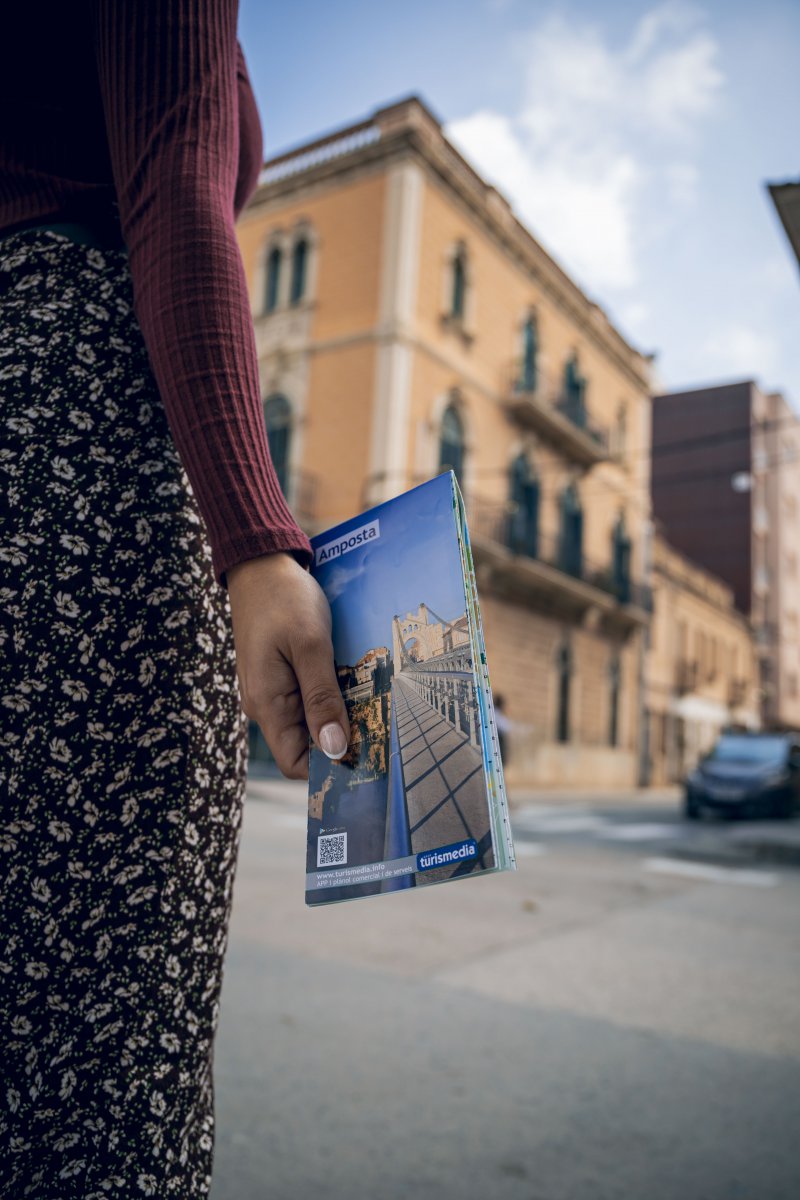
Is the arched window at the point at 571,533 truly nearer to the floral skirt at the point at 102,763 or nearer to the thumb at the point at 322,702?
the floral skirt at the point at 102,763

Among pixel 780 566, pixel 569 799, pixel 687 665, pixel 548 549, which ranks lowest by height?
pixel 569 799

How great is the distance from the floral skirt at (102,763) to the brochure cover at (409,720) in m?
0.13

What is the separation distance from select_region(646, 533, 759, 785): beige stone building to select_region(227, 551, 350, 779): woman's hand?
2498 cm

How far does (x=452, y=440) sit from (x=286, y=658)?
16.8 metres

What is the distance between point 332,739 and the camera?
0.66 m

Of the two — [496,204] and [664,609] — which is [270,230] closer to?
[496,204]

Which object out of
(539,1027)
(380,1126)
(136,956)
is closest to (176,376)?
(136,956)

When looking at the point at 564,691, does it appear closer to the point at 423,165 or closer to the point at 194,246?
the point at 423,165

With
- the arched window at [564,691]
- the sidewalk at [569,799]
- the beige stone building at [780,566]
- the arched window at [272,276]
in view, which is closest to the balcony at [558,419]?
the arched window at [564,691]

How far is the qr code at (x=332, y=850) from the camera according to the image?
26.9 inches

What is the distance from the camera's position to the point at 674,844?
9.24 m

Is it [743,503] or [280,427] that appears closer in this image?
[280,427]

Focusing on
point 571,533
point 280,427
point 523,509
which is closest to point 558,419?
point 523,509

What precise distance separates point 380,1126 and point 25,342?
1751 millimetres
